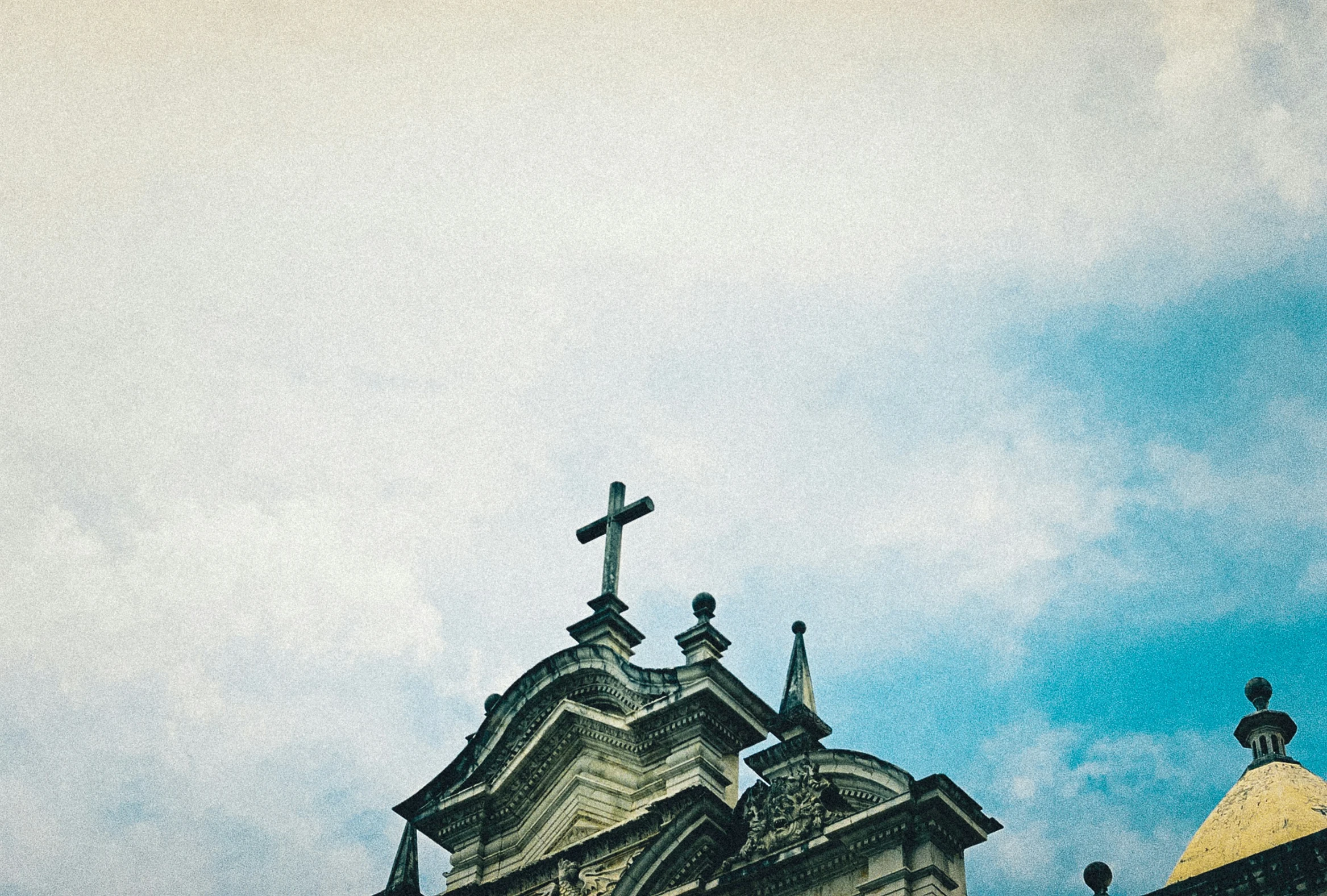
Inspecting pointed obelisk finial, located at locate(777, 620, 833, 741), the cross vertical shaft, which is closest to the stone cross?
the cross vertical shaft

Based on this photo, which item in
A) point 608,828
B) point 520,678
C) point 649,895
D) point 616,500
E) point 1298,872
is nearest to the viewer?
point 1298,872

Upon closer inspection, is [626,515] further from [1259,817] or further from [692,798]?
[1259,817]

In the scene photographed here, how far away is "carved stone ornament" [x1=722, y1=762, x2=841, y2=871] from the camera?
821 inches

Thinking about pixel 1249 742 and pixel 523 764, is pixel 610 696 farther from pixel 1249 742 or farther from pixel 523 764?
pixel 1249 742

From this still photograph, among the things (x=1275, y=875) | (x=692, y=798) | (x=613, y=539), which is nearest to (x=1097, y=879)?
(x=1275, y=875)

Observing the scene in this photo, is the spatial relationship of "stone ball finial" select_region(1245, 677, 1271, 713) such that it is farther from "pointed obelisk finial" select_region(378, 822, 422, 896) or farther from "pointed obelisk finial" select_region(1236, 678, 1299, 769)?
"pointed obelisk finial" select_region(378, 822, 422, 896)

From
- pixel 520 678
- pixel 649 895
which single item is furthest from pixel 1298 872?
pixel 520 678

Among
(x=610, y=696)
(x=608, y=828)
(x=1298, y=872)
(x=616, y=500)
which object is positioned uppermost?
(x=616, y=500)

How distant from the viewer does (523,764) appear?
81.8 ft

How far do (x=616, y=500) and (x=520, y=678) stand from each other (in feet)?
12.2

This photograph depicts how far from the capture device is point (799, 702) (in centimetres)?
2200

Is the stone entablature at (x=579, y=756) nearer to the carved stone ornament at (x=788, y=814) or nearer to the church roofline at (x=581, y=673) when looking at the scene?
the church roofline at (x=581, y=673)

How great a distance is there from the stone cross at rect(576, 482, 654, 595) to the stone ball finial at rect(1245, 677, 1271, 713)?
9504 mm

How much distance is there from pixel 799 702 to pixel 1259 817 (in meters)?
7.41
